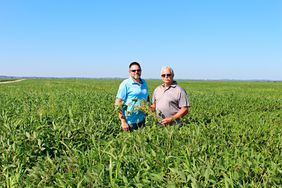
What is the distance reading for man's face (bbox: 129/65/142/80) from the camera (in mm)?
5266

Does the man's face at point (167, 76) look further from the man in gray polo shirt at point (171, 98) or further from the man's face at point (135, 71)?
the man's face at point (135, 71)

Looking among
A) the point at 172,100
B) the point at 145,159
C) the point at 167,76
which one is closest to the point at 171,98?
the point at 172,100

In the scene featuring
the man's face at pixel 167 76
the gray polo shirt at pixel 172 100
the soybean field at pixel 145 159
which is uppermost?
the man's face at pixel 167 76

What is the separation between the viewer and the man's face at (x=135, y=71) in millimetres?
5266

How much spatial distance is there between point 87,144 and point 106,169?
1.70 m

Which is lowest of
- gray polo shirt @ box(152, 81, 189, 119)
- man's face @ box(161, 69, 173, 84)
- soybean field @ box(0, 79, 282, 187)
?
soybean field @ box(0, 79, 282, 187)

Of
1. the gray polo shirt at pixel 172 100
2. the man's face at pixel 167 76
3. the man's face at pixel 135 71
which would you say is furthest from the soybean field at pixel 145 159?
the man's face at pixel 135 71

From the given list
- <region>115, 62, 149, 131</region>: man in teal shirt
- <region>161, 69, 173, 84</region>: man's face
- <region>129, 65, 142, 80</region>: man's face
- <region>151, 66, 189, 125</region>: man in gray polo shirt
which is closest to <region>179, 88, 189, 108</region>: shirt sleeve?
<region>151, 66, 189, 125</region>: man in gray polo shirt

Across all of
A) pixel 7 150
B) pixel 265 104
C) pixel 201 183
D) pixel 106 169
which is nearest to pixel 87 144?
pixel 7 150

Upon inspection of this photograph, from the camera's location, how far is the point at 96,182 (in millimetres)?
1979

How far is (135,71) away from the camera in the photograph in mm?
5254

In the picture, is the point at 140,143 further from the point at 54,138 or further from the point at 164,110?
the point at 164,110

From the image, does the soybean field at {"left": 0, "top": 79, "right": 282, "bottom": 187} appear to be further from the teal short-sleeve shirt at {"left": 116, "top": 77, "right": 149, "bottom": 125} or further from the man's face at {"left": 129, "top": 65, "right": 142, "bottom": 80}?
the man's face at {"left": 129, "top": 65, "right": 142, "bottom": 80}

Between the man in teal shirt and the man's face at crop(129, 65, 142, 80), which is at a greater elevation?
the man's face at crop(129, 65, 142, 80)
